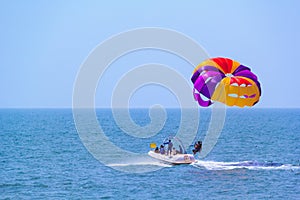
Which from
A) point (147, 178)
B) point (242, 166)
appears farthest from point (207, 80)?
point (242, 166)

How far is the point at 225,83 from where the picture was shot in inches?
1395

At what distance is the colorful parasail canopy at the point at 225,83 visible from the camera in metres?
35.2

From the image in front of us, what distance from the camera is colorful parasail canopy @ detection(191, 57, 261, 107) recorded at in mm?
35219

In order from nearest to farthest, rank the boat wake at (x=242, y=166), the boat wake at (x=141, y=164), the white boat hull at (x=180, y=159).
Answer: the white boat hull at (x=180, y=159) → the boat wake at (x=242, y=166) → the boat wake at (x=141, y=164)

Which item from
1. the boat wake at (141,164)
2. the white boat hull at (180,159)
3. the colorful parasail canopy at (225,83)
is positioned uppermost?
the colorful parasail canopy at (225,83)

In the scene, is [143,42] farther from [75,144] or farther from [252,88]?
[75,144]

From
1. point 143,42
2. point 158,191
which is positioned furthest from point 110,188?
point 143,42

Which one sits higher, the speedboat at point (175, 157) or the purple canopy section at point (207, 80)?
the purple canopy section at point (207, 80)

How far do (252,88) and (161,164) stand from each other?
9.16m

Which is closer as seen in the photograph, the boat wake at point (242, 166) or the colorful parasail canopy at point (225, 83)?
the colorful parasail canopy at point (225, 83)

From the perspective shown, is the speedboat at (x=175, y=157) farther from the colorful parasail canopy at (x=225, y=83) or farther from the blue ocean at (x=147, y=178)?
the colorful parasail canopy at (x=225, y=83)

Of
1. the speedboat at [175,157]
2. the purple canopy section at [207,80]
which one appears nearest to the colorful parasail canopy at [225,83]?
the purple canopy section at [207,80]

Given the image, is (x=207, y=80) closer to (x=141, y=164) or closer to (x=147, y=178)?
(x=147, y=178)

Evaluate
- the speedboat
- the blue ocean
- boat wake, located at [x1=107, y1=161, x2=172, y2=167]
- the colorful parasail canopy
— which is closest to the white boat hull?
the speedboat
